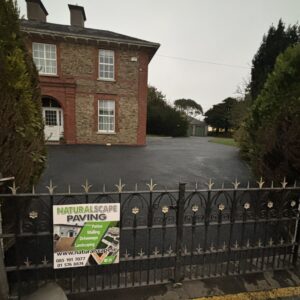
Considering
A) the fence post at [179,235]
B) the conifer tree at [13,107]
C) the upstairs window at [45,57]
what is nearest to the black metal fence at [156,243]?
the fence post at [179,235]

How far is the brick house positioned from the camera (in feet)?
46.2

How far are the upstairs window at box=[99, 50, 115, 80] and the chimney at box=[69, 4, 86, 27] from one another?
426cm

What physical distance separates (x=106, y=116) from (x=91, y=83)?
2330 mm

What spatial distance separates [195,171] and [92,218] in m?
5.82

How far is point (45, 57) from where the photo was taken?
14055mm

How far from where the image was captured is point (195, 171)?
7.73 metres

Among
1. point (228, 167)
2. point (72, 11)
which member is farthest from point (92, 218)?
point (72, 11)

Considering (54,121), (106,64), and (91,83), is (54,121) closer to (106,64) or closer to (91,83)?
(91,83)

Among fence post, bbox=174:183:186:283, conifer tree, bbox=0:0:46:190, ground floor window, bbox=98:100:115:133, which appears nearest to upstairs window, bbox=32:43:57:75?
ground floor window, bbox=98:100:115:133

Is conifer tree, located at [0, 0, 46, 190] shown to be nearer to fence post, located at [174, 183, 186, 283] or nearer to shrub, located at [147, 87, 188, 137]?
fence post, located at [174, 183, 186, 283]

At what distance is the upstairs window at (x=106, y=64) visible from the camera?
14672 millimetres

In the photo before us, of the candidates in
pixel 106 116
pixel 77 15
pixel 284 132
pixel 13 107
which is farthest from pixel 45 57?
pixel 284 132

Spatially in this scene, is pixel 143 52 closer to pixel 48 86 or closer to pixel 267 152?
pixel 48 86

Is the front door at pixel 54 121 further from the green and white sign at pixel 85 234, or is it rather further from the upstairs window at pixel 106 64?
the green and white sign at pixel 85 234
